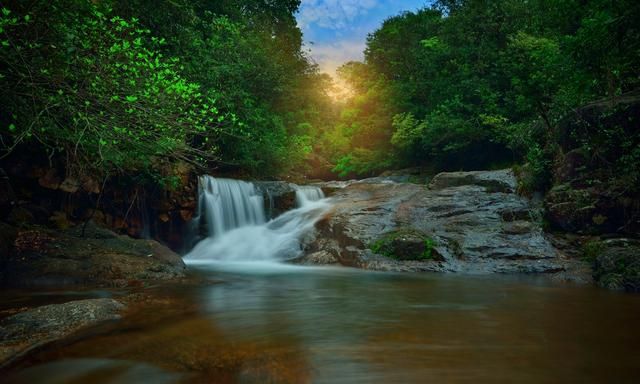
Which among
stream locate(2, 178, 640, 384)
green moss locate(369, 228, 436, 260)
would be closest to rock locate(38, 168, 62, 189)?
stream locate(2, 178, 640, 384)

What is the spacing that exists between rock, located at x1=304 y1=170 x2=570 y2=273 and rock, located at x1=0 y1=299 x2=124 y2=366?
21.5 feet

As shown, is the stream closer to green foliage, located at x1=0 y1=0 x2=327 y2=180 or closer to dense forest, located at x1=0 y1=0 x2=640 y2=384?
dense forest, located at x1=0 y1=0 x2=640 y2=384

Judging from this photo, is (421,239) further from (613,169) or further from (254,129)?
(254,129)

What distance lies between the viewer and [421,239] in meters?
10.1

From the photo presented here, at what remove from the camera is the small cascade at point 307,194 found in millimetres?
15867

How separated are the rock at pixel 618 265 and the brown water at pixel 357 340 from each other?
0.70m

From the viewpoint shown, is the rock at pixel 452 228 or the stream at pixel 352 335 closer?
the stream at pixel 352 335

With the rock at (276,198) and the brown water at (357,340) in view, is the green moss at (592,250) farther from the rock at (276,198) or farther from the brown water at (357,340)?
the rock at (276,198)

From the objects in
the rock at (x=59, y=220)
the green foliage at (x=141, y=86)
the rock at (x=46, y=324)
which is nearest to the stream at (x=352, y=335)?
the rock at (x=46, y=324)

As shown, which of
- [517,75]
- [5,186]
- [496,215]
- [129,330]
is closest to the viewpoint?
[129,330]

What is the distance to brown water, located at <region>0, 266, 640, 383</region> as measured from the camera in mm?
2982

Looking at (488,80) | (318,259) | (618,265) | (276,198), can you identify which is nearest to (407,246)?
(318,259)

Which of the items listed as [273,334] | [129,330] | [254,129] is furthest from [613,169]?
[254,129]

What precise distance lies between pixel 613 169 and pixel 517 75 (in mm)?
10122
